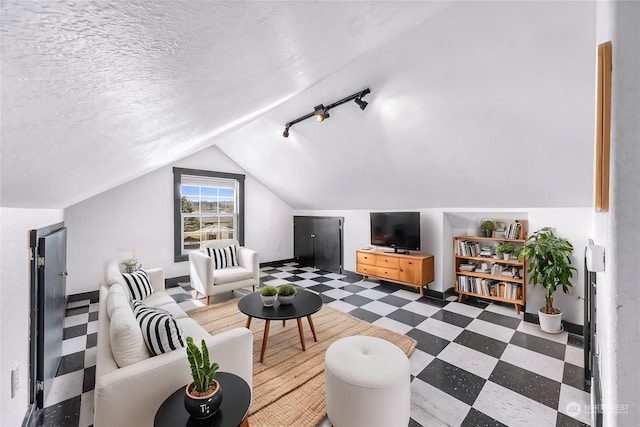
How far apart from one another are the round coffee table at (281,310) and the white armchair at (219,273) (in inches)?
40.7

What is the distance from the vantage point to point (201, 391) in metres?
1.22

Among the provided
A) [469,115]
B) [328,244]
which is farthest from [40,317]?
[328,244]

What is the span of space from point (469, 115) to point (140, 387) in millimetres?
3041

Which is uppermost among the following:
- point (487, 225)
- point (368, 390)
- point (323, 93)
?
point (323, 93)

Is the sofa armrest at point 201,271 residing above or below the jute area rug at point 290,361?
above

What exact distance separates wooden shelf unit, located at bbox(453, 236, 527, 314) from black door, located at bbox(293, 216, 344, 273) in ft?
7.28

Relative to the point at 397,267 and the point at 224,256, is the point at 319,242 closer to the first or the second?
the point at 397,267

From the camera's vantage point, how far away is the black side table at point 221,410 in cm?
117

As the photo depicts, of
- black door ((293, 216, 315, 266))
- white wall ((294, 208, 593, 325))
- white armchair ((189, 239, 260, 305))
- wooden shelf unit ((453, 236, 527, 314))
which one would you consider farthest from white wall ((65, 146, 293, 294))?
wooden shelf unit ((453, 236, 527, 314))

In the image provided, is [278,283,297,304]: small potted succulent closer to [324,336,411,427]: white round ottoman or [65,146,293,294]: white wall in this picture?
[324,336,411,427]: white round ottoman

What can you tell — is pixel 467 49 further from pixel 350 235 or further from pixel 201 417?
pixel 350 235

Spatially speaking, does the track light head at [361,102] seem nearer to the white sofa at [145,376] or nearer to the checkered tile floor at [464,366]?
the white sofa at [145,376]

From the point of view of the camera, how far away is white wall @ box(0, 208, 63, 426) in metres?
1.26

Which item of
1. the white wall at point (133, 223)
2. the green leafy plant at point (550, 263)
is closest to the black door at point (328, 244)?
the white wall at point (133, 223)
